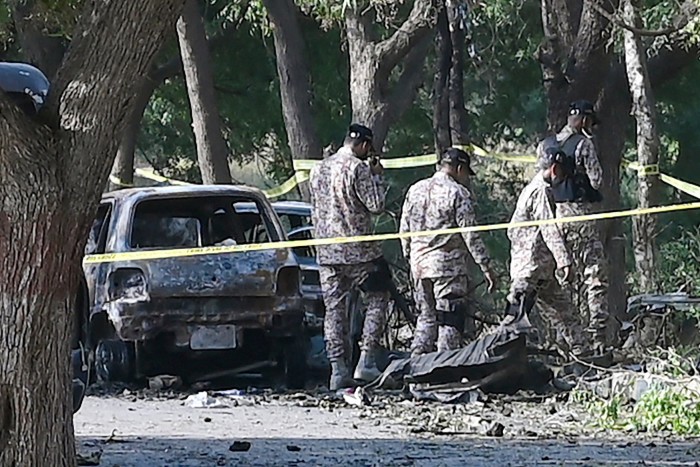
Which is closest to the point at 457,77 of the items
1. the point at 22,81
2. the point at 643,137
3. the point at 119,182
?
the point at 643,137

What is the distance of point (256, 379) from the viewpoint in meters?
13.5

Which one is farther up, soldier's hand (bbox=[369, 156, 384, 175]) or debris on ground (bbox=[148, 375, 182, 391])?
soldier's hand (bbox=[369, 156, 384, 175])

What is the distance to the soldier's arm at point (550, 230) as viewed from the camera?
12188 millimetres

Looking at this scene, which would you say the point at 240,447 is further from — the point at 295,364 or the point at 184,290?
the point at 295,364

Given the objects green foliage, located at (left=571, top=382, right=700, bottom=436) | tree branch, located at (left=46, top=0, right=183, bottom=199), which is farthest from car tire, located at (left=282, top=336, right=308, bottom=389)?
tree branch, located at (left=46, top=0, right=183, bottom=199)

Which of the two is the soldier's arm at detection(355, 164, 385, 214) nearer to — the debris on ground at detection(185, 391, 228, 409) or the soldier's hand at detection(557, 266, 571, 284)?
the soldier's hand at detection(557, 266, 571, 284)

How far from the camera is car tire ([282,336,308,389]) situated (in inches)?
516

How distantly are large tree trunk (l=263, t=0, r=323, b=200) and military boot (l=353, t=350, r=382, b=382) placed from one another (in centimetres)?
587

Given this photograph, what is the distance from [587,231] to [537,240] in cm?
75

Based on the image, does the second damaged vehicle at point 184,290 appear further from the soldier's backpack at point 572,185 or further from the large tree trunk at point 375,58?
the large tree trunk at point 375,58

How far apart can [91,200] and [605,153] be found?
33.8 feet

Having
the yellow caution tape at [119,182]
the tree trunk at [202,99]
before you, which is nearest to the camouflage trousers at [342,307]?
the tree trunk at [202,99]

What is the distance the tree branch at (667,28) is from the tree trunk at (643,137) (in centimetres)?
20

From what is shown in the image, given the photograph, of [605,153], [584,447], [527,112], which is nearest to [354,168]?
[584,447]
